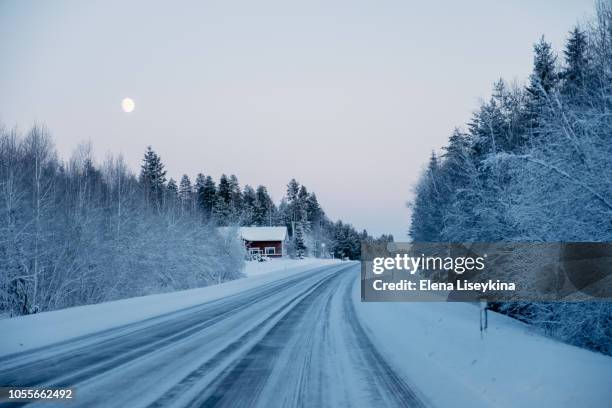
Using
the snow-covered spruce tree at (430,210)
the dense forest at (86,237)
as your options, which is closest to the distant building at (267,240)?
the dense forest at (86,237)

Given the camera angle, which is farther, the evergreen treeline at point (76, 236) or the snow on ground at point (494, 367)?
the evergreen treeline at point (76, 236)

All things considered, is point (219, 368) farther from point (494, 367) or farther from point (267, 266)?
point (267, 266)

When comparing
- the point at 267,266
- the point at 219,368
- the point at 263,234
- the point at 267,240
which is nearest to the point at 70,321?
the point at 219,368

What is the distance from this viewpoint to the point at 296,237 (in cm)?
8881

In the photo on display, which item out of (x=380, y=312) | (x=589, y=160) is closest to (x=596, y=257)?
(x=589, y=160)

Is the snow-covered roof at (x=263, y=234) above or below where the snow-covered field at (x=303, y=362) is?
above

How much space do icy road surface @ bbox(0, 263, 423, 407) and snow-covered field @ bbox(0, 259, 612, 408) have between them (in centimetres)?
3

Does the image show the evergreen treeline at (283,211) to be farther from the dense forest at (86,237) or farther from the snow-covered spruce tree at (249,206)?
the dense forest at (86,237)

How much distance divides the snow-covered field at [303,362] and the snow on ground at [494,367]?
0.02 meters

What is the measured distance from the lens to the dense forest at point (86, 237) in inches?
628

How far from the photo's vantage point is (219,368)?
22.0 feet

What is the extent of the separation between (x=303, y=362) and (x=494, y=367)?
3245mm

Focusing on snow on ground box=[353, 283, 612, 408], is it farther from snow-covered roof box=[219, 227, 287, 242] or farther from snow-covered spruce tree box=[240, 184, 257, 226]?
snow-covered spruce tree box=[240, 184, 257, 226]

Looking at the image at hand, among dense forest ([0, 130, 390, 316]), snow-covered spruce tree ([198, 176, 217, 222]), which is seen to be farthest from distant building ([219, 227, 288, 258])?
dense forest ([0, 130, 390, 316])
